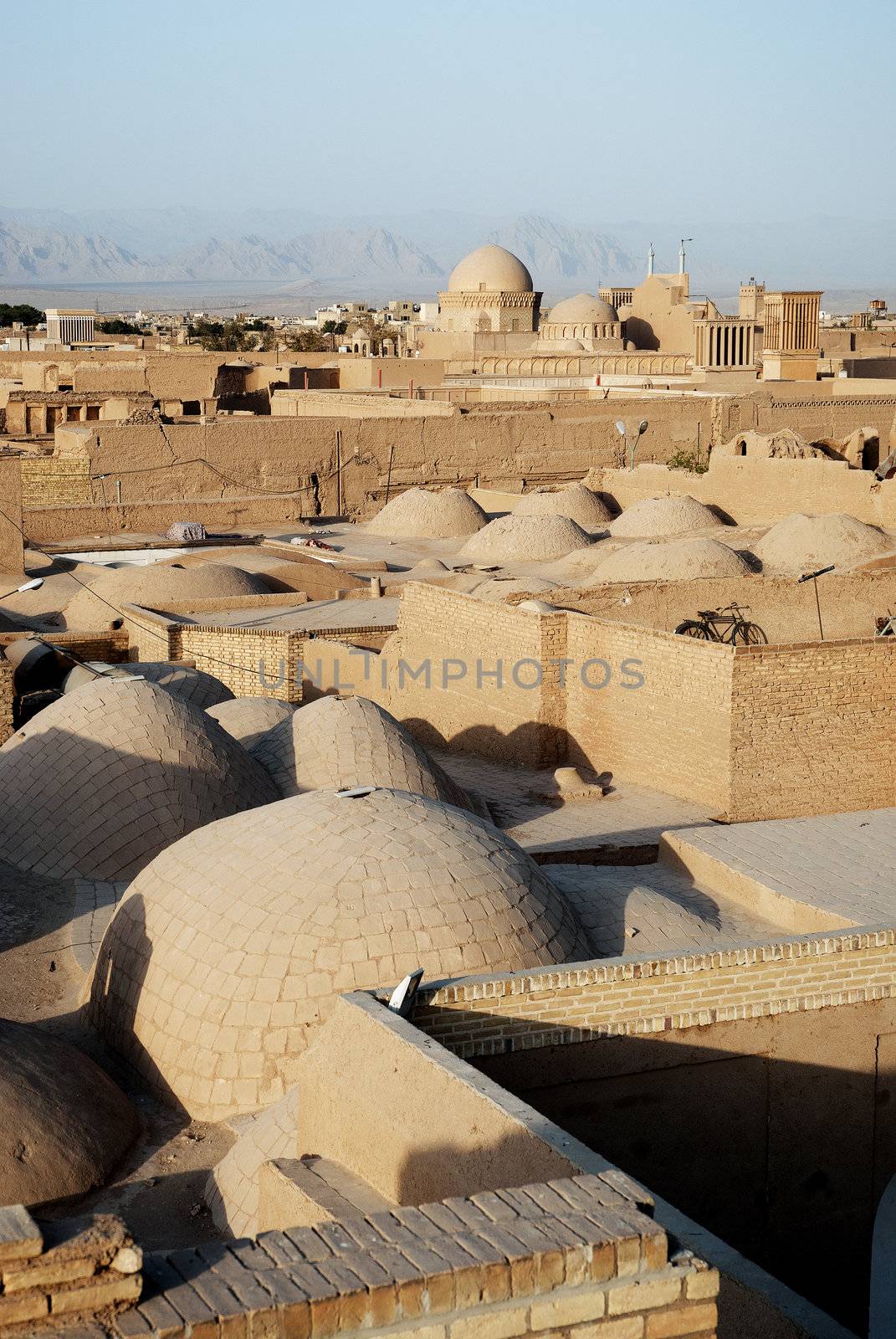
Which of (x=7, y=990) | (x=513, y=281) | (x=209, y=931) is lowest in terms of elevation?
(x=7, y=990)

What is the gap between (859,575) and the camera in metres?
17.3

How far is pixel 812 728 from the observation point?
13.7 m

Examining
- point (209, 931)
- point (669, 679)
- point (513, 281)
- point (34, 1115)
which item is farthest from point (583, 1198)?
point (513, 281)

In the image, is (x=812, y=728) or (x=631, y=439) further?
(x=631, y=439)

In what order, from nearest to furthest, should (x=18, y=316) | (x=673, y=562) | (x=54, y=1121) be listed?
(x=54, y=1121), (x=673, y=562), (x=18, y=316)

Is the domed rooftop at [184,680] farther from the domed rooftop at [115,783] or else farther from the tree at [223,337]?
the tree at [223,337]

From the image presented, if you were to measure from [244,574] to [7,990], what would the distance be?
42.1 ft

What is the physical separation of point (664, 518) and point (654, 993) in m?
19.9

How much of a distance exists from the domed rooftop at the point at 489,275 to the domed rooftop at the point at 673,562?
36567 mm

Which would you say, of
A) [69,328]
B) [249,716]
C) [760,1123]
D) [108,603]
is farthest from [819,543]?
[69,328]

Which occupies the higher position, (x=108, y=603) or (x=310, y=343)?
(x=310, y=343)

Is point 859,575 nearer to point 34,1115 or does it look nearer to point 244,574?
point 244,574

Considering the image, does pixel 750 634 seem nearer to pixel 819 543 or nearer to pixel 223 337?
pixel 819 543

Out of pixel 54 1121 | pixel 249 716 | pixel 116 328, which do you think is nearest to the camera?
pixel 54 1121
